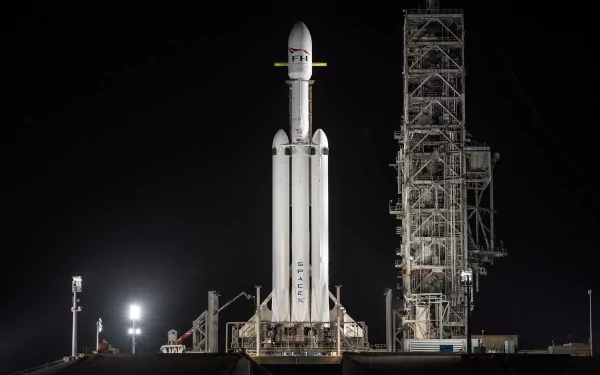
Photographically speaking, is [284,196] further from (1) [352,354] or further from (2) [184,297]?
(1) [352,354]

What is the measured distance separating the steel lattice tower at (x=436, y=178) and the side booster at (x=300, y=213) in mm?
4657

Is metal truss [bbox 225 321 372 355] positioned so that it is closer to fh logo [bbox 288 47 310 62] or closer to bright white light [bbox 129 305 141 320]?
bright white light [bbox 129 305 141 320]

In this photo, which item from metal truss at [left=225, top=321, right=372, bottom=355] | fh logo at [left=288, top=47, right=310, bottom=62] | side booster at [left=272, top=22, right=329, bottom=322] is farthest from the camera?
fh logo at [left=288, top=47, right=310, bottom=62]

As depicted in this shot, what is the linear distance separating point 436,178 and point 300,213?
24.7 ft

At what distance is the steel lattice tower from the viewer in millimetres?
52031

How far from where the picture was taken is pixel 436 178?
5306cm

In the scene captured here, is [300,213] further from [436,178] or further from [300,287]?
[436,178]

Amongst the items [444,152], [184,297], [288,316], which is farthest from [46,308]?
[444,152]

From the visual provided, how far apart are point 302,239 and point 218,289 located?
57.5ft

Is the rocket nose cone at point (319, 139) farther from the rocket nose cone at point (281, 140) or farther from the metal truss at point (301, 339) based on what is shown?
the metal truss at point (301, 339)

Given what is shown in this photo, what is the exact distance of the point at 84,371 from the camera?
20.2m

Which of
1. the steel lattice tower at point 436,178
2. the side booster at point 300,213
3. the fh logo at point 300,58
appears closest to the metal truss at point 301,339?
the side booster at point 300,213

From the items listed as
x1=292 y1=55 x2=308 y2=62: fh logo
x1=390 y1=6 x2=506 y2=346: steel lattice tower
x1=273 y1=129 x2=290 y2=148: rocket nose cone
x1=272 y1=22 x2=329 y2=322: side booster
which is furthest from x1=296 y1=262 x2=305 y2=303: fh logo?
x1=292 y1=55 x2=308 y2=62: fh logo

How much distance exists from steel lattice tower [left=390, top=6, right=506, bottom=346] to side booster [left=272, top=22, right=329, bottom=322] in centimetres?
466
